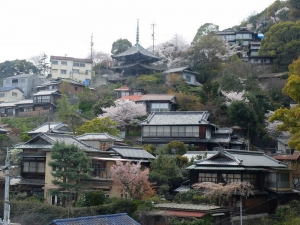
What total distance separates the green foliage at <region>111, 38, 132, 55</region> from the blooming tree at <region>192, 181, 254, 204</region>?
59.8 metres

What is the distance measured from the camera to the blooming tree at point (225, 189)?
29250 mm

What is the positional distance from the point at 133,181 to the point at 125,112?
914 inches

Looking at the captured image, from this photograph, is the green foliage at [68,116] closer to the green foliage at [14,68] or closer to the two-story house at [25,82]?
the two-story house at [25,82]

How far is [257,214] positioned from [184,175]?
6468 millimetres

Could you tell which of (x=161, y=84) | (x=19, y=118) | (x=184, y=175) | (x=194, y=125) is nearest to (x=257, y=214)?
(x=184, y=175)

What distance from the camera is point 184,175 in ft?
115

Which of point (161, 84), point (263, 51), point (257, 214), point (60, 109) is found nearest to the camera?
point (257, 214)

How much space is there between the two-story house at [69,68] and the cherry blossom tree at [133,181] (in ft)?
160

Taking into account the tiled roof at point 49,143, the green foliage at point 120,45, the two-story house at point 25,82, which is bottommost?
the tiled roof at point 49,143

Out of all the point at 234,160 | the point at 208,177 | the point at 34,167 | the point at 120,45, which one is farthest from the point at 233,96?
the point at 120,45

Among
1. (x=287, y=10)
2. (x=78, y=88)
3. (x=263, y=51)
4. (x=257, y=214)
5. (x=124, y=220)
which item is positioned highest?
(x=287, y=10)

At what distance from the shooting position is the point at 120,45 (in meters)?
87.6

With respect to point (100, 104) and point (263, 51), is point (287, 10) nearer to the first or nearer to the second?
point (263, 51)

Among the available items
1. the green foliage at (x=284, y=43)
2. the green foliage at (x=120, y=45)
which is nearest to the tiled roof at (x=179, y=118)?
the green foliage at (x=284, y=43)
